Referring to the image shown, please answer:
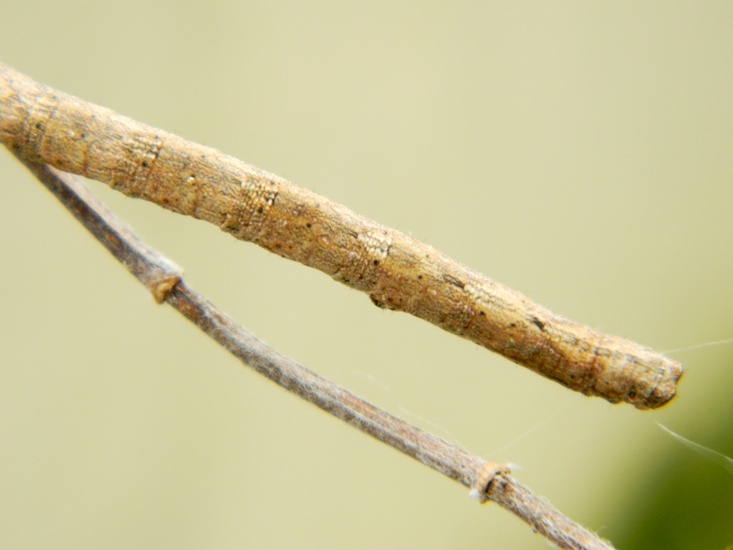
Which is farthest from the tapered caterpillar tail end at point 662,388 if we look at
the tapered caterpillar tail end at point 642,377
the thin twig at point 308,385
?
the thin twig at point 308,385

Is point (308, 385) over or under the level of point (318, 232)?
under

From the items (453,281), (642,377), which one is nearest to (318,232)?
(453,281)

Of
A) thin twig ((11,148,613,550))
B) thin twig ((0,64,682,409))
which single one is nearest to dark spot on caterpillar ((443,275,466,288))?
thin twig ((0,64,682,409))

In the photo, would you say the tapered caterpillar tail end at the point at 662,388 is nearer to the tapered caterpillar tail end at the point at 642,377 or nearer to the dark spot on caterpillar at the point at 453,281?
the tapered caterpillar tail end at the point at 642,377

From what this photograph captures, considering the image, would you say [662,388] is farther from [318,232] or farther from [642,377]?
[318,232]

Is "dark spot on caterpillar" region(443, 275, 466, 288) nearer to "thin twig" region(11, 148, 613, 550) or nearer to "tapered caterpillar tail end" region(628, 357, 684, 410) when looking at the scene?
"thin twig" region(11, 148, 613, 550)

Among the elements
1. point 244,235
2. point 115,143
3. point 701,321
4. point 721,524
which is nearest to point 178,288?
point 244,235
